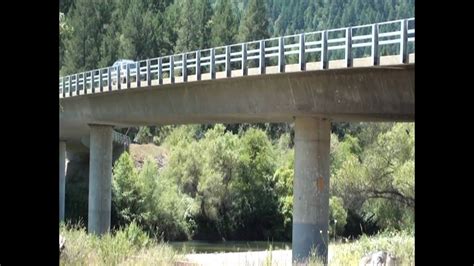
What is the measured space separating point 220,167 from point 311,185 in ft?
101

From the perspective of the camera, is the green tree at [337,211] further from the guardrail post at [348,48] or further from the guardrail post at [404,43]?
the guardrail post at [404,43]

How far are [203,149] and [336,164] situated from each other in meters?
9.64

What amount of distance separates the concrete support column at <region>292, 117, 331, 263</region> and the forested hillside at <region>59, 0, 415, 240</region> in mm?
4533

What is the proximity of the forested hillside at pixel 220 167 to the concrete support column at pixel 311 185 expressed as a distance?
14.9 ft

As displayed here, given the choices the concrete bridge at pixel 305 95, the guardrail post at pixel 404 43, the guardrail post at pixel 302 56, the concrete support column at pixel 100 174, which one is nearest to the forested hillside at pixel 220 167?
the concrete support column at pixel 100 174

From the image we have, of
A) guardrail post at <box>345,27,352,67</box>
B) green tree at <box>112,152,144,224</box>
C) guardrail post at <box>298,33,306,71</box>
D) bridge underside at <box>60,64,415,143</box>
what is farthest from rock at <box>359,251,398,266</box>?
green tree at <box>112,152,144,224</box>

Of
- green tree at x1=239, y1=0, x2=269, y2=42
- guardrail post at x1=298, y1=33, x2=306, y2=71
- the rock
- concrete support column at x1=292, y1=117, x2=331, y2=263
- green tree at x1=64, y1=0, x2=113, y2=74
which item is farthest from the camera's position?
green tree at x1=239, y1=0, x2=269, y2=42

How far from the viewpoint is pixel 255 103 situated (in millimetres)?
27094

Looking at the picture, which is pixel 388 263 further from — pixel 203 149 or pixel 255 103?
pixel 203 149

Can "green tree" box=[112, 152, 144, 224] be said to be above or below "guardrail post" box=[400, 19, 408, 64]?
below

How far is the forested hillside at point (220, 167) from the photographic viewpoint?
45.8 meters

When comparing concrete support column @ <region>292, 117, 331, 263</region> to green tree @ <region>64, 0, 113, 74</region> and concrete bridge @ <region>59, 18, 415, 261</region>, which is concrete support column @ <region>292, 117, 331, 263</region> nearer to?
concrete bridge @ <region>59, 18, 415, 261</region>

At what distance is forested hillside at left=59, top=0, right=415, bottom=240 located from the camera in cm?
4578
